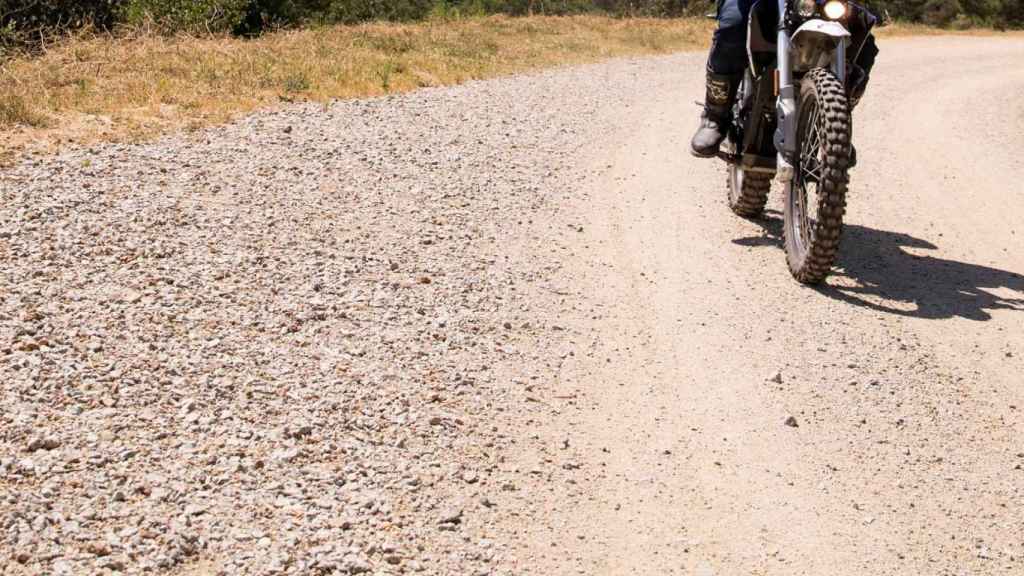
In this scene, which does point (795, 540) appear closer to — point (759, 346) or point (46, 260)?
point (759, 346)

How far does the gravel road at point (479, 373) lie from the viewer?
13.7 ft

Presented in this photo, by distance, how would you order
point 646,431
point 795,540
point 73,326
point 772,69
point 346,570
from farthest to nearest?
point 772,69 < point 73,326 < point 646,431 < point 795,540 < point 346,570

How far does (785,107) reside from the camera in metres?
7.06

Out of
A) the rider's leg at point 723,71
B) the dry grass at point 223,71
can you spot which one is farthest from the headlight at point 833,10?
the dry grass at point 223,71

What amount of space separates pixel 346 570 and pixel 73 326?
8.01ft

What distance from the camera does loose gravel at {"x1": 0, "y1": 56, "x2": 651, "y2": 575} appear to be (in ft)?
13.4

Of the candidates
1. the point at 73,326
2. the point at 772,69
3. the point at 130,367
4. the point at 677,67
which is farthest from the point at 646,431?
the point at 677,67

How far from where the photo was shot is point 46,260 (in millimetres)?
6473

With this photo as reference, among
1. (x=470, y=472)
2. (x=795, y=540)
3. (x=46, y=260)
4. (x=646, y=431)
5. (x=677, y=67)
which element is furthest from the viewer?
(x=677, y=67)

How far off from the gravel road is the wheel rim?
335 millimetres

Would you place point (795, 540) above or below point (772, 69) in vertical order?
below

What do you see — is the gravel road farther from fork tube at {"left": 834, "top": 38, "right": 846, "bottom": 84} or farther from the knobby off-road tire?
fork tube at {"left": 834, "top": 38, "right": 846, "bottom": 84}

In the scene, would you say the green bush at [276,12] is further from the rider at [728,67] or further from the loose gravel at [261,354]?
the loose gravel at [261,354]

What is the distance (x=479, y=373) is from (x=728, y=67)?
3369 mm
